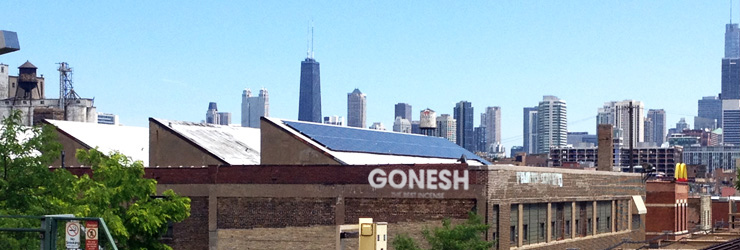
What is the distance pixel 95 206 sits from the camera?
128 ft

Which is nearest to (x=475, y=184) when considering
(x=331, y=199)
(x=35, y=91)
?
(x=331, y=199)

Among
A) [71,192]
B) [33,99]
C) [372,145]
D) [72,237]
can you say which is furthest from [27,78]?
[72,237]

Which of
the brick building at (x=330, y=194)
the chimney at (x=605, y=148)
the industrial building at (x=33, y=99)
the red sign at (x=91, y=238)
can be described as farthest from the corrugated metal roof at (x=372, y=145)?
the industrial building at (x=33, y=99)

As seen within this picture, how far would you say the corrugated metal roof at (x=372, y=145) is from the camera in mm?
53594

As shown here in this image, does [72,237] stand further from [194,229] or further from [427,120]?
[427,120]

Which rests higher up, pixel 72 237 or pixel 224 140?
pixel 224 140

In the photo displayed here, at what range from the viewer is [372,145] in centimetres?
5938

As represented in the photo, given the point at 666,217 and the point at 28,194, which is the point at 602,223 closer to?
the point at 666,217

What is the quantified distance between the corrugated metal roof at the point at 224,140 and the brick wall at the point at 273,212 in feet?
18.0

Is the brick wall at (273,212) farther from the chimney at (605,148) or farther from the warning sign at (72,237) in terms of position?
the chimney at (605,148)

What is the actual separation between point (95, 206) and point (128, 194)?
6.46 feet

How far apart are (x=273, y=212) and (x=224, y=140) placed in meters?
12.6

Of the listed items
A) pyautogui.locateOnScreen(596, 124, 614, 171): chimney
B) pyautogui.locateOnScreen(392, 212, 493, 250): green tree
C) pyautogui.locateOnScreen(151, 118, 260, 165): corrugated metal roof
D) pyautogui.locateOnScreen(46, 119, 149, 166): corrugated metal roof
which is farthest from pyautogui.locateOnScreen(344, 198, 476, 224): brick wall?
pyautogui.locateOnScreen(596, 124, 614, 171): chimney

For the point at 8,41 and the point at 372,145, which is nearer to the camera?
the point at 8,41
